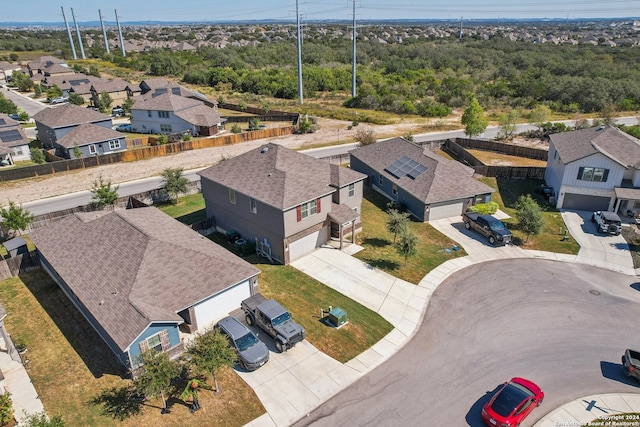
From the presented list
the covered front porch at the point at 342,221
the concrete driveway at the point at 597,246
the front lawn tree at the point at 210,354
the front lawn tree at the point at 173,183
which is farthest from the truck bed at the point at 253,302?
the concrete driveway at the point at 597,246

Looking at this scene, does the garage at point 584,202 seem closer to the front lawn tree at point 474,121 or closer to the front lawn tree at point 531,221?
the front lawn tree at point 531,221

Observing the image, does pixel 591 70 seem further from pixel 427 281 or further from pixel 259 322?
pixel 259 322

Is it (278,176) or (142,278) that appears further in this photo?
(278,176)

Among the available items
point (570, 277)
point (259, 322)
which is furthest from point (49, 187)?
point (570, 277)

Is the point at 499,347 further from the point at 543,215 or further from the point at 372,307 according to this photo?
the point at 543,215

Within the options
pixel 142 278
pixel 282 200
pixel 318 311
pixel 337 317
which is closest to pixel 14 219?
pixel 142 278
